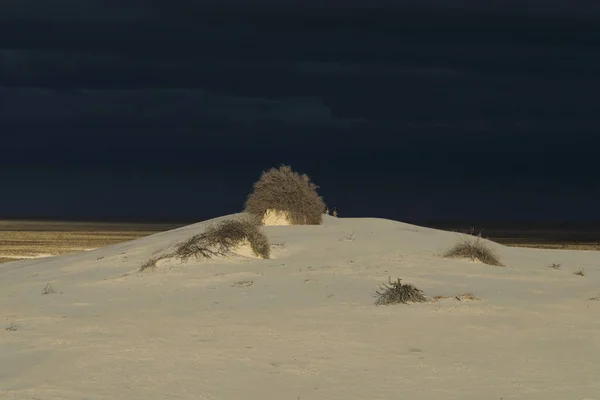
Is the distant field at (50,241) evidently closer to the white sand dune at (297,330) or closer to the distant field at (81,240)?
the distant field at (81,240)

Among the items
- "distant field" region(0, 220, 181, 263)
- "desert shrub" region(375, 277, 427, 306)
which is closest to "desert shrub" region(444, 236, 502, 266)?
"desert shrub" region(375, 277, 427, 306)

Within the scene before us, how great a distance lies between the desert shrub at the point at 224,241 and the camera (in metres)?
22.4

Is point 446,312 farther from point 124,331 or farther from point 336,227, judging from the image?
point 336,227

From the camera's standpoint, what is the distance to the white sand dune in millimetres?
11320

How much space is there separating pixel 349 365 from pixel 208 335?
Answer: 2782mm

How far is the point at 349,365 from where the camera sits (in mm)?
12328

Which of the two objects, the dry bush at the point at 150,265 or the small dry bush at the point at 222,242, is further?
the small dry bush at the point at 222,242

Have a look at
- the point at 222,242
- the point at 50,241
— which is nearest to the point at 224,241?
the point at 222,242

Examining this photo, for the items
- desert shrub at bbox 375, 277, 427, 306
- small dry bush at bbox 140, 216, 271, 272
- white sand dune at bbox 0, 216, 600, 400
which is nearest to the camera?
white sand dune at bbox 0, 216, 600, 400

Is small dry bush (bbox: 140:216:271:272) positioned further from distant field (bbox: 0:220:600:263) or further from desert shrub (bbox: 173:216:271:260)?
distant field (bbox: 0:220:600:263)

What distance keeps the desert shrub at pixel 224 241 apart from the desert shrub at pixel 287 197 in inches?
180

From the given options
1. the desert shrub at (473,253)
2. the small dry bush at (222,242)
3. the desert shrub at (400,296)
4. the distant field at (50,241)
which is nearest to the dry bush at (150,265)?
the small dry bush at (222,242)

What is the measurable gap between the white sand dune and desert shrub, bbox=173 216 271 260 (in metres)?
0.45

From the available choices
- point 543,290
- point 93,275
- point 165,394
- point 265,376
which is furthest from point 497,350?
point 93,275
